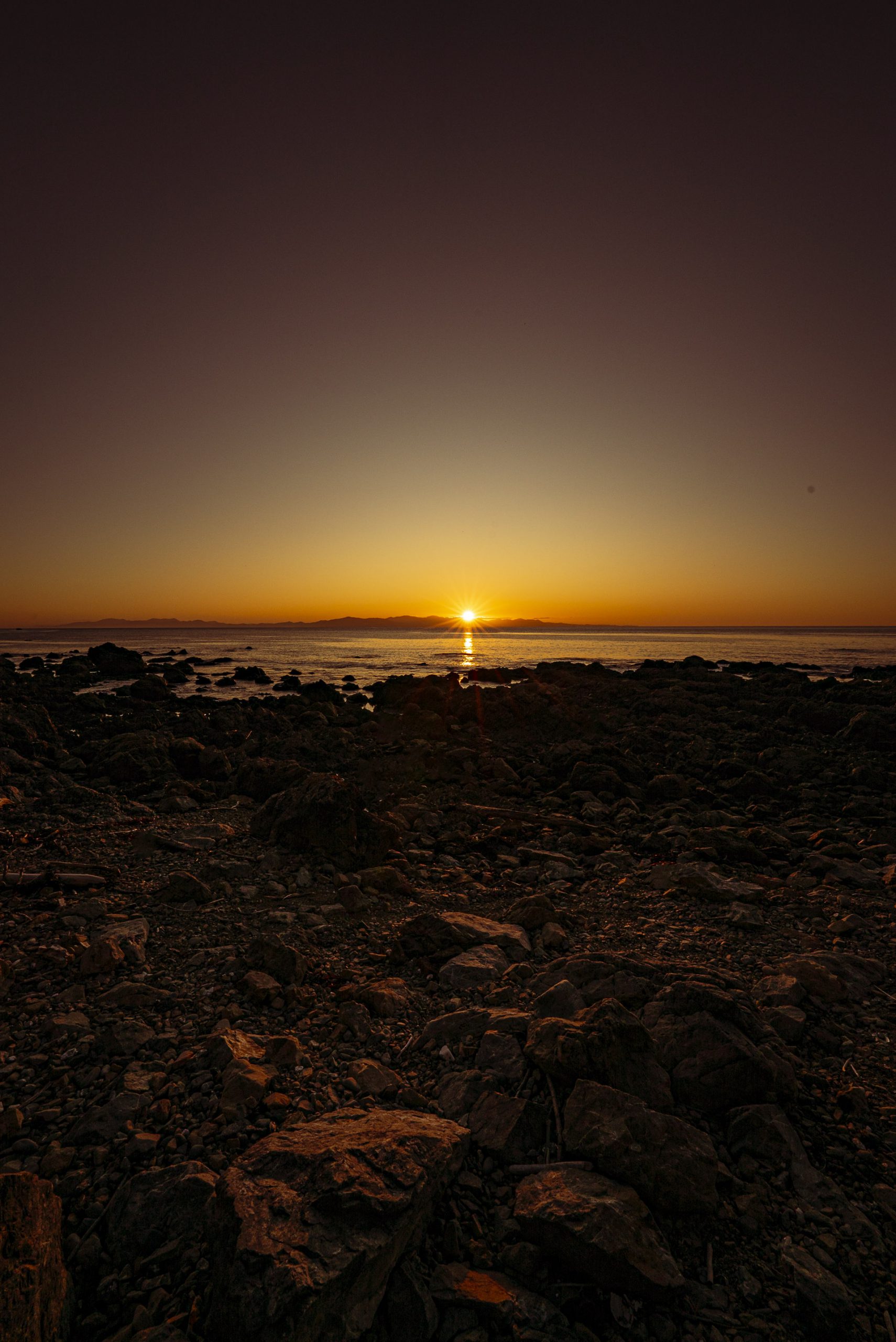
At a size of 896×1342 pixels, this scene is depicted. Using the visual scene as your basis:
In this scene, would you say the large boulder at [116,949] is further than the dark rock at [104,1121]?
Yes

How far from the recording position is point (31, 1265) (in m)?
2.36

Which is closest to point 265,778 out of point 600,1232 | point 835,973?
point 835,973

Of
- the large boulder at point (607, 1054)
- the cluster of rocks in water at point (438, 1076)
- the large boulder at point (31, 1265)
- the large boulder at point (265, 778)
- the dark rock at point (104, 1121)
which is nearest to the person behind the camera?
the large boulder at point (31, 1265)

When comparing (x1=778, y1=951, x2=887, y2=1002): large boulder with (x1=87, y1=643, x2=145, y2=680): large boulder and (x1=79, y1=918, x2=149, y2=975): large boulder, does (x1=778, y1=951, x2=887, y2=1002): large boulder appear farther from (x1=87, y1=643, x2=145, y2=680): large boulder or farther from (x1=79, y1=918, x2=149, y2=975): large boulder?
(x1=87, y1=643, x2=145, y2=680): large boulder

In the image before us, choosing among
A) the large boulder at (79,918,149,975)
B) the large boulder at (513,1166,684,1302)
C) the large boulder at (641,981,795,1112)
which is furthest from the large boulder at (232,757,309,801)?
the large boulder at (513,1166,684,1302)

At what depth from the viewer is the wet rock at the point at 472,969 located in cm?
502

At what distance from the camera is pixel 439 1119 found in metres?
3.35

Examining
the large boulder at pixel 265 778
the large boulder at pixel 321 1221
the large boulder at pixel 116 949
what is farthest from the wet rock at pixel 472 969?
the large boulder at pixel 265 778

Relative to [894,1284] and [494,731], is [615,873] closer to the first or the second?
[894,1284]

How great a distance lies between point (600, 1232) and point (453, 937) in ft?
9.93

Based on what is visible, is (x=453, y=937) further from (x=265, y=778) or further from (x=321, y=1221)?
(x=265, y=778)

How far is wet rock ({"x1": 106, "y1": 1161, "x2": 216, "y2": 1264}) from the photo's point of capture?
2.70 meters

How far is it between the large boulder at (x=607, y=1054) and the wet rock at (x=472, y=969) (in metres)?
1.22

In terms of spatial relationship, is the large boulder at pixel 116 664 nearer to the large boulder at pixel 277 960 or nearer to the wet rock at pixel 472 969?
the large boulder at pixel 277 960
